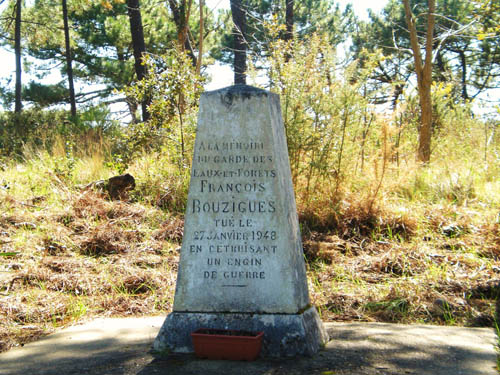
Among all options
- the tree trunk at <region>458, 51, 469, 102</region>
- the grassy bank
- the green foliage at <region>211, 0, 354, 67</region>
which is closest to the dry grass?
the grassy bank

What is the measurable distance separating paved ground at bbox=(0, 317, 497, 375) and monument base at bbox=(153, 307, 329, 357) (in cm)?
9

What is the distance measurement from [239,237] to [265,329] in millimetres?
586

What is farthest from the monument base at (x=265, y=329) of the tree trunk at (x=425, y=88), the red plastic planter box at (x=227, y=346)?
the tree trunk at (x=425, y=88)

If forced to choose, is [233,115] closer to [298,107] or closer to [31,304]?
[31,304]

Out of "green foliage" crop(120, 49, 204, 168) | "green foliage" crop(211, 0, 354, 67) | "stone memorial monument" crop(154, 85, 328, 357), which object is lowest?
"stone memorial monument" crop(154, 85, 328, 357)

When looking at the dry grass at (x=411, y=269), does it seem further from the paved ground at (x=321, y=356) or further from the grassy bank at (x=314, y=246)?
the paved ground at (x=321, y=356)

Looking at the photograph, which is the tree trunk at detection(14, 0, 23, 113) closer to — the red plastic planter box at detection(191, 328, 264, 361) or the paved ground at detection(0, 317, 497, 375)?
the paved ground at detection(0, 317, 497, 375)

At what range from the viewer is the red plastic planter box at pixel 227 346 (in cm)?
299

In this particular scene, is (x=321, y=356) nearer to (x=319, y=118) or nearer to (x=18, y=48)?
(x=319, y=118)

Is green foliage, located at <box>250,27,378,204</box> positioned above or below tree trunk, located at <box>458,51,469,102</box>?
below

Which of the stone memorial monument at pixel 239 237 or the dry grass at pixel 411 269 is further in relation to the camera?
the dry grass at pixel 411 269

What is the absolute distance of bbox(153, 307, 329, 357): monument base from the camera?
315cm

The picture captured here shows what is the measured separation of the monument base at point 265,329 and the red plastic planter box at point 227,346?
0.12 m

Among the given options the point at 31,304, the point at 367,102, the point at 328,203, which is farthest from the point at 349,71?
the point at 31,304
